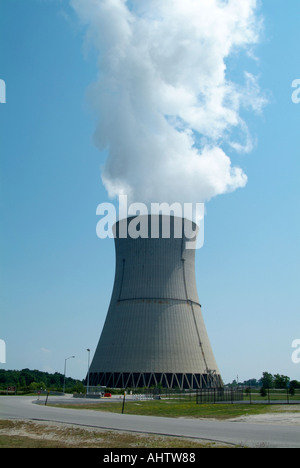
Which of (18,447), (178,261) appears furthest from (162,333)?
(18,447)

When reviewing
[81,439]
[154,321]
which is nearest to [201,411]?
[81,439]

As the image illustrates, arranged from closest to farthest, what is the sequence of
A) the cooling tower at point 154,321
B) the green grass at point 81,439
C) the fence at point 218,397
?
1. the green grass at point 81,439
2. the fence at point 218,397
3. the cooling tower at point 154,321

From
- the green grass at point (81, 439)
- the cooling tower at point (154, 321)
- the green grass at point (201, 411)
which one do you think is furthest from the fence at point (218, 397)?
the green grass at point (81, 439)

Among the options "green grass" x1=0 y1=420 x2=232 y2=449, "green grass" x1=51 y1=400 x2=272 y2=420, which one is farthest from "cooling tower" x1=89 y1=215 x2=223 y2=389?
"green grass" x1=0 y1=420 x2=232 y2=449

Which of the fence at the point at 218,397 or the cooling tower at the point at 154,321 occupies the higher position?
the cooling tower at the point at 154,321

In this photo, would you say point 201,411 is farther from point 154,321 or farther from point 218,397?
point 154,321

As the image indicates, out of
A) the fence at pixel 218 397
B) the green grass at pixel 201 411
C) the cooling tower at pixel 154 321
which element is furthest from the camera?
the cooling tower at pixel 154 321

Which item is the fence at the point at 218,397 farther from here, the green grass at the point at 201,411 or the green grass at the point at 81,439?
the green grass at the point at 81,439

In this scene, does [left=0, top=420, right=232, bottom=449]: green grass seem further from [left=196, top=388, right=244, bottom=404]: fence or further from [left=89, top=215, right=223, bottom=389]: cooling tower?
[left=89, top=215, right=223, bottom=389]: cooling tower
